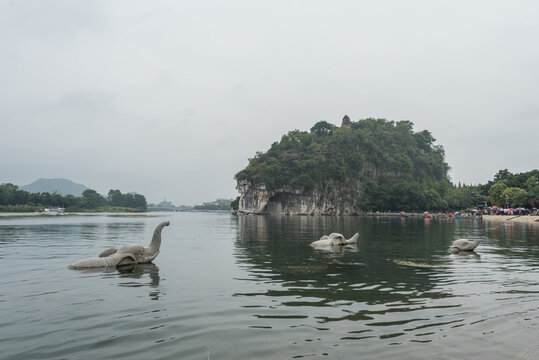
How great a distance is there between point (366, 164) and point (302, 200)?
3125 centimetres

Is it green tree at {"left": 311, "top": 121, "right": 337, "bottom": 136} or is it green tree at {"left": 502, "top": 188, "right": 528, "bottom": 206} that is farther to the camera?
green tree at {"left": 311, "top": 121, "right": 337, "bottom": 136}

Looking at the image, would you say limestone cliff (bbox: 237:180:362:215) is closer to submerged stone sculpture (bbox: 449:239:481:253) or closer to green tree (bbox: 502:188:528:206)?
green tree (bbox: 502:188:528:206)

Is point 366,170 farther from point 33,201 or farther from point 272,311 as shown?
point 272,311

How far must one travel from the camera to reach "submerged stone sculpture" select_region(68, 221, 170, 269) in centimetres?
1354

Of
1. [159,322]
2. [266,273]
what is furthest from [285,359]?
[266,273]

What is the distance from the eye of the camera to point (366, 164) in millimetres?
138000

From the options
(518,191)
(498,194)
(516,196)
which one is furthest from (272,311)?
(498,194)

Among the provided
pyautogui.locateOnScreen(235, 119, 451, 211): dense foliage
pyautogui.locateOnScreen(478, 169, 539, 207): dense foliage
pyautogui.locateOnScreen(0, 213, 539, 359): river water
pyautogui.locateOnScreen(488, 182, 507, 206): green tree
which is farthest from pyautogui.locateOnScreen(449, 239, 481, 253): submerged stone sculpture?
pyautogui.locateOnScreen(235, 119, 451, 211): dense foliage

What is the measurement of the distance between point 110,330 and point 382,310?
18.7ft

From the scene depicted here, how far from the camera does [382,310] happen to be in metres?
7.82

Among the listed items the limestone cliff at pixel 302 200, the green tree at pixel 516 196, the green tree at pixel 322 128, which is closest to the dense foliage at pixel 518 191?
the green tree at pixel 516 196

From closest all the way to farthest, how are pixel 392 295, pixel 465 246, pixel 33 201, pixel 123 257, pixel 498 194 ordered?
1. pixel 392 295
2. pixel 123 257
3. pixel 465 246
4. pixel 498 194
5. pixel 33 201

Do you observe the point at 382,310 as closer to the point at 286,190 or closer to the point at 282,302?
the point at 282,302

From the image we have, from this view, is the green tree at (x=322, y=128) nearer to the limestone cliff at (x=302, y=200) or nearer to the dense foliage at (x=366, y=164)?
the dense foliage at (x=366, y=164)
